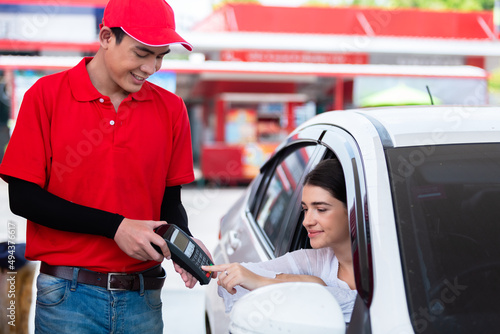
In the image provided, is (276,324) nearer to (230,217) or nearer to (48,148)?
(48,148)

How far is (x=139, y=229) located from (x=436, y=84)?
1443 centimetres

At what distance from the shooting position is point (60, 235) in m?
2.03

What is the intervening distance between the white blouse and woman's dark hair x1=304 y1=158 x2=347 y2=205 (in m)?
0.23

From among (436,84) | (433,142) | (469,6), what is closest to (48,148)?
(433,142)

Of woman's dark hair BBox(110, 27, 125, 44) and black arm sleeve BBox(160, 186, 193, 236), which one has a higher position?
woman's dark hair BBox(110, 27, 125, 44)

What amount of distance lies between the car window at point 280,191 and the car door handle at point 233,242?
138mm

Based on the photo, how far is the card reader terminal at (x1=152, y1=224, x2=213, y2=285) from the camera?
1.97m

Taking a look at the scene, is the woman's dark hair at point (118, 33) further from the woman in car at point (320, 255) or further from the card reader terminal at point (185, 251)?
the woman in car at point (320, 255)

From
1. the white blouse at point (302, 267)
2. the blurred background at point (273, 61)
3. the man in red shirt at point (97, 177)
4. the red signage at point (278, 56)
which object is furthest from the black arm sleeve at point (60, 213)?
the red signage at point (278, 56)

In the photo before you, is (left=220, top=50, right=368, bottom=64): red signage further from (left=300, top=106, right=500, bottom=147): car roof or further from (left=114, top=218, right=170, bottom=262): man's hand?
(left=114, top=218, right=170, bottom=262): man's hand

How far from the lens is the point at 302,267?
7.27 ft

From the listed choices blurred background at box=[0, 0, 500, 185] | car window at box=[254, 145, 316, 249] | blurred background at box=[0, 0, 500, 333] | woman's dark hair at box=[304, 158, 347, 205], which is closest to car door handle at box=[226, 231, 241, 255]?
car window at box=[254, 145, 316, 249]

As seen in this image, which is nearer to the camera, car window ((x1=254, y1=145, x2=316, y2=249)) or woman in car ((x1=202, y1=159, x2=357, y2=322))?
woman in car ((x1=202, y1=159, x2=357, y2=322))

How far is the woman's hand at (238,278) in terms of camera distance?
201 cm
